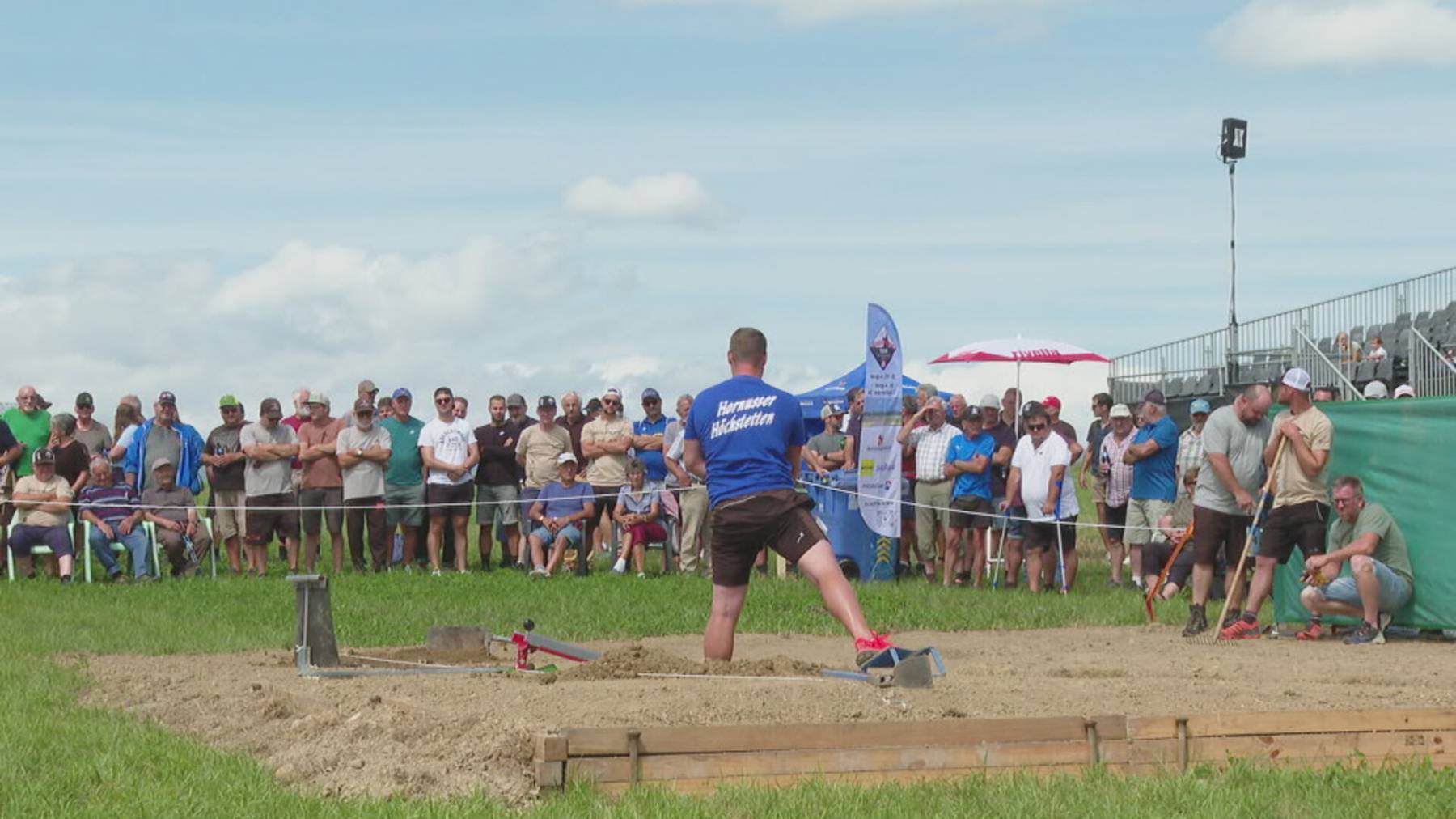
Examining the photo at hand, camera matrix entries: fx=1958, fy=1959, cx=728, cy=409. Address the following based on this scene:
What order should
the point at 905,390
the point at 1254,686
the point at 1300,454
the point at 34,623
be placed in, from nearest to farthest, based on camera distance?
the point at 1254,686, the point at 1300,454, the point at 34,623, the point at 905,390

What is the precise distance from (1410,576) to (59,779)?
10.8 m

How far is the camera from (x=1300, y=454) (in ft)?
48.9

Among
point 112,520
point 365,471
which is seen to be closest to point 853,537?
point 365,471

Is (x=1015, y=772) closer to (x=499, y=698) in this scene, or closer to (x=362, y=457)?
(x=499, y=698)

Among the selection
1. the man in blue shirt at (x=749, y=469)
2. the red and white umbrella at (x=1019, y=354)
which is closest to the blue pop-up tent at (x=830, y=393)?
the red and white umbrella at (x=1019, y=354)

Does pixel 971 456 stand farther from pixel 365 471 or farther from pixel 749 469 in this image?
pixel 749 469

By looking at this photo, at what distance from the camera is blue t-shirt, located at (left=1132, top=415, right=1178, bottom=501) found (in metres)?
19.5

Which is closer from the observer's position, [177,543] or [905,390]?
[177,543]

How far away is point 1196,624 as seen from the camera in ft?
50.0

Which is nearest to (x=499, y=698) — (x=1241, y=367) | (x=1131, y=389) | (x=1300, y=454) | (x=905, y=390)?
(x=1300, y=454)

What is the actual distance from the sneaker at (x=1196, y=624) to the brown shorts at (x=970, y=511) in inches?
202

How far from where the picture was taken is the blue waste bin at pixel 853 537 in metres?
21.1

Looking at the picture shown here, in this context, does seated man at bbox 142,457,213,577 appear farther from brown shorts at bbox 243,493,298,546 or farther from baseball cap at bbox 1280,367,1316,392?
baseball cap at bbox 1280,367,1316,392

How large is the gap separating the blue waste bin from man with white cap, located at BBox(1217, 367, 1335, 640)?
6107 mm
